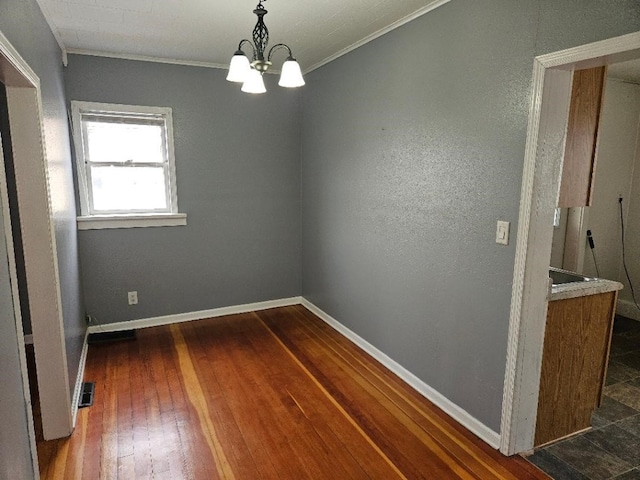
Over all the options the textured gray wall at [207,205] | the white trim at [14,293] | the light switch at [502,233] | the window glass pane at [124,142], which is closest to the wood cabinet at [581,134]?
the light switch at [502,233]

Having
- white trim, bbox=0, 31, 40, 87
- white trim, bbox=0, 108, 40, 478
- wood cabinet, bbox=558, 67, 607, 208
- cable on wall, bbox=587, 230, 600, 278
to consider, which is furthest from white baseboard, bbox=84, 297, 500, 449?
cable on wall, bbox=587, 230, 600, 278

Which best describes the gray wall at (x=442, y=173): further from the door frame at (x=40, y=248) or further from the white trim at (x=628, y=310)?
the white trim at (x=628, y=310)

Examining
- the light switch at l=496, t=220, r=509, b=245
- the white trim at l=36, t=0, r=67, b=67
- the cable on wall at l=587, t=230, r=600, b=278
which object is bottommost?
the cable on wall at l=587, t=230, r=600, b=278

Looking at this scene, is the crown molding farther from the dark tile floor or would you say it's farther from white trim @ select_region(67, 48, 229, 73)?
the dark tile floor

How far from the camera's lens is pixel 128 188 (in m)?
3.66

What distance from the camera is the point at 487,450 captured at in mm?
2143

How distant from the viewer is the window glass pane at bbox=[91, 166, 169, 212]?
140 inches

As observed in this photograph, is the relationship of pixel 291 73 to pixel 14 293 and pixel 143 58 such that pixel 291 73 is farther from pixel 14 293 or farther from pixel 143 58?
pixel 143 58

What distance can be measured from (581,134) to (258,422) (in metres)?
2.36

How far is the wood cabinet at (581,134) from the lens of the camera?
6.40ft

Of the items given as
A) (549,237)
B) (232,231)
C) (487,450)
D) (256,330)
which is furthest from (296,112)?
(487,450)

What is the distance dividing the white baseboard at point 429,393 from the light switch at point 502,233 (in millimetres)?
1044

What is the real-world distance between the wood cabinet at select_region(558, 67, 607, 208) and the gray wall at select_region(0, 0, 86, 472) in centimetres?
243

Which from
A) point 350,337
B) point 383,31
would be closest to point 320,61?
point 383,31
